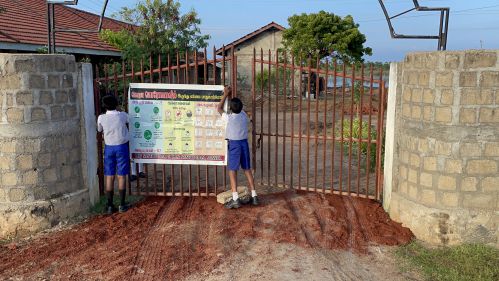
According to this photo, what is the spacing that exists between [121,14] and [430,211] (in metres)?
13.1

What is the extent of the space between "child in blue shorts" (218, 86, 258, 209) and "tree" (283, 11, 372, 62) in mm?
19320

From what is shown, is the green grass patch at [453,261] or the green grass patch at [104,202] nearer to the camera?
the green grass patch at [453,261]

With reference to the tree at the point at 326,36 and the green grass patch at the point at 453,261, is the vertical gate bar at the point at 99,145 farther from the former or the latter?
the tree at the point at 326,36

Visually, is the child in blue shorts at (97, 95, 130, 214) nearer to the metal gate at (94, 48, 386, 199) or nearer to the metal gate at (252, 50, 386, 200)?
the metal gate at (94, 48, 386, 199)

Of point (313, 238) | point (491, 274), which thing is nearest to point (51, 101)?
point (313, 238)

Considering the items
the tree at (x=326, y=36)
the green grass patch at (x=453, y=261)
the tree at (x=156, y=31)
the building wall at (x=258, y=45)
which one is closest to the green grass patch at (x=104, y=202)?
the green grass patch at (x=453, y=261)

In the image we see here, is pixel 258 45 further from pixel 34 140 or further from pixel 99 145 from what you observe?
pixel 34 140

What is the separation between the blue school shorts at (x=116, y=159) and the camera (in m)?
6.22

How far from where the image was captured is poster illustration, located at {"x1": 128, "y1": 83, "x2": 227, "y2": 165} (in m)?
6.57

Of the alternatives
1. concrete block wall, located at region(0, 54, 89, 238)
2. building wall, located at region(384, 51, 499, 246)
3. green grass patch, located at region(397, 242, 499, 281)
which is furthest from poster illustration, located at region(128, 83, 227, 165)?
green grass patch, located at region(397, 242, 499, 281)

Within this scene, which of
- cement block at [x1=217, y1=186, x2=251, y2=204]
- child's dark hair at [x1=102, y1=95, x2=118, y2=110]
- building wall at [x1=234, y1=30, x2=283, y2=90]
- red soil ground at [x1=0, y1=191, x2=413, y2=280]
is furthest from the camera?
building wall at [x1=234, y1=30, x2=283, y2=90]

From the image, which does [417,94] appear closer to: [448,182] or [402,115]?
[402,115]

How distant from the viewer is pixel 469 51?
5121 mm

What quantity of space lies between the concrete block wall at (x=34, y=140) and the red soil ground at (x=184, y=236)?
431 mm
